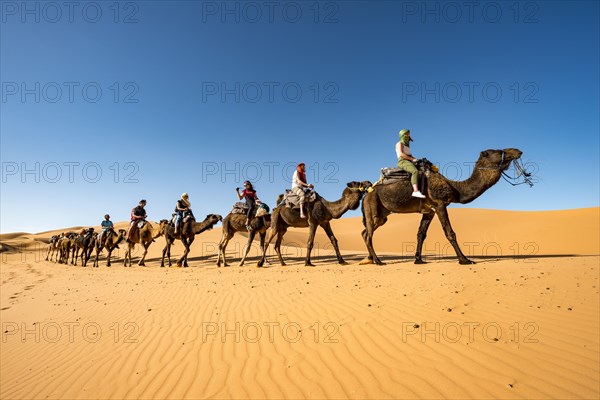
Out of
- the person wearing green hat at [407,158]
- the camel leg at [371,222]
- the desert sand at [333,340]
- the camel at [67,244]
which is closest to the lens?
the desert sand at [333,340]

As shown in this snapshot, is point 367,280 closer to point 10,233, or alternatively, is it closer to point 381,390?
point 381,390

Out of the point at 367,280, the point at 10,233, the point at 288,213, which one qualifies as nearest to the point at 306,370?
the point at 367,280

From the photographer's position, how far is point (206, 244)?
28422 millimetres

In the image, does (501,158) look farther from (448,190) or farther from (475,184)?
(448,190)

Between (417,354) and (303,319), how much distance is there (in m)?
2.12

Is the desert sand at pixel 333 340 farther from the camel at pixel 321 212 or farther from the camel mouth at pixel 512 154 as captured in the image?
the camel at pixel 321 212

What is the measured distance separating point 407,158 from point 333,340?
7102 millimetres

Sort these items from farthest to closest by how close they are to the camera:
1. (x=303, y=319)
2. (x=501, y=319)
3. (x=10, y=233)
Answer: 1. (x=10, y=233)
2. (x=303, y=319)
3. (x=501, y=319)

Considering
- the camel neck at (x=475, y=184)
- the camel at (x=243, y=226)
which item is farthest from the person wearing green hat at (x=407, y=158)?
the camel at (x=243, y=226)

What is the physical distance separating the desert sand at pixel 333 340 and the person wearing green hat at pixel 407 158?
2629 mm

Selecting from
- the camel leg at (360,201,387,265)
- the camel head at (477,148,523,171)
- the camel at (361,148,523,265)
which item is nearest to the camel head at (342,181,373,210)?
the camel leg at (360,201,387,265)

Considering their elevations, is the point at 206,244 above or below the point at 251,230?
below

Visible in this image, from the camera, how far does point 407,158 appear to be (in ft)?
33.3

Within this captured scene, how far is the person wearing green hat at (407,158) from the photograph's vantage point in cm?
987
